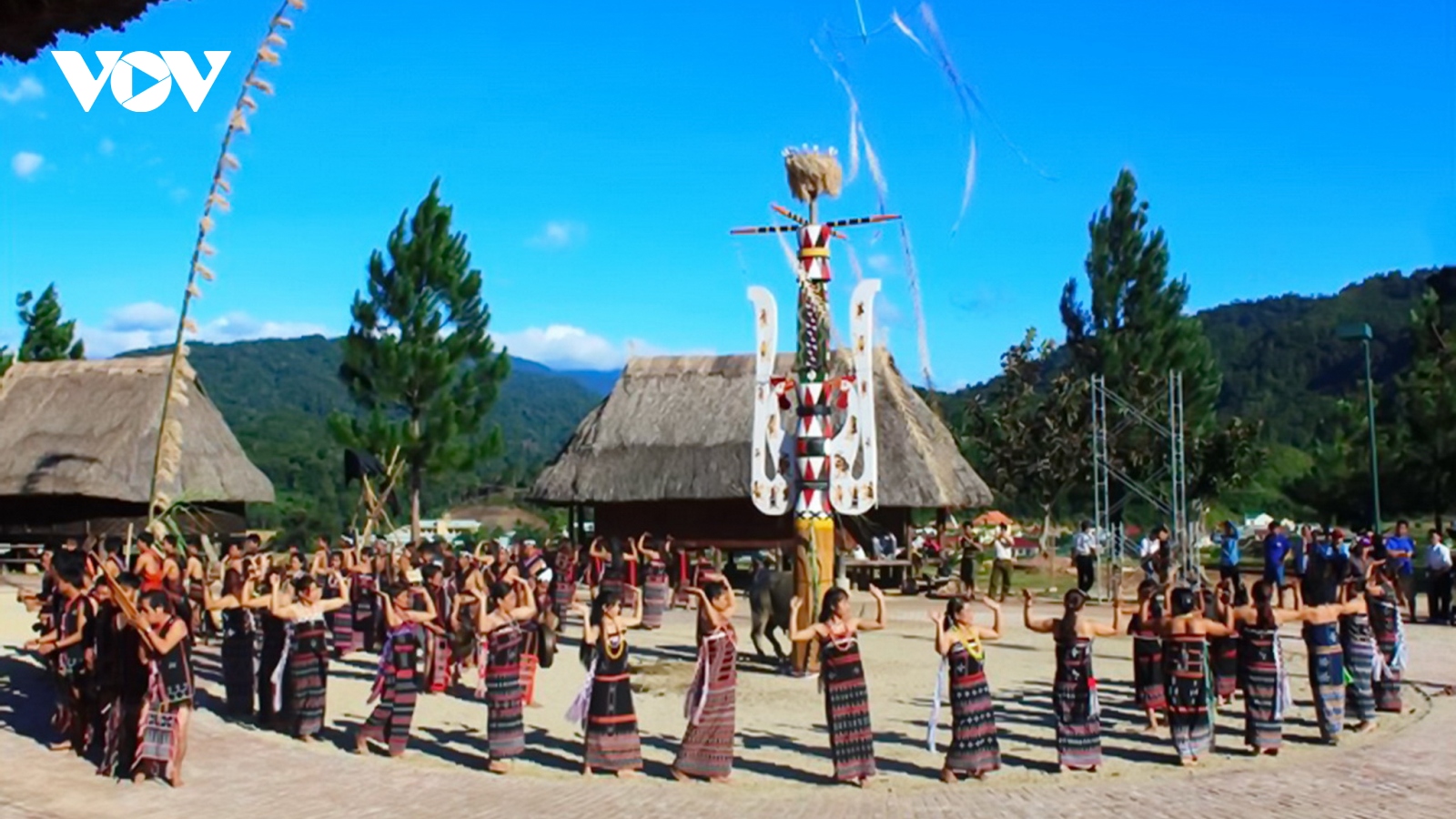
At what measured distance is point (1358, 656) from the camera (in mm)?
11875

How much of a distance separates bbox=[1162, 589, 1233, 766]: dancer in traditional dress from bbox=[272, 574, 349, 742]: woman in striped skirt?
265 inches

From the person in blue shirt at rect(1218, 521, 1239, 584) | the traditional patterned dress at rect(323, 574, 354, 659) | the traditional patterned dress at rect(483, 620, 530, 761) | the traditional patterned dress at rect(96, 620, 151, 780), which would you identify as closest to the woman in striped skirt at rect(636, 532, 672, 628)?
the traditional patterned dress at rect(323, 574, 354, 659)

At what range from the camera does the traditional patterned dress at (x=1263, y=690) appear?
1062 centimetres

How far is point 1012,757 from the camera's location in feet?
35.1

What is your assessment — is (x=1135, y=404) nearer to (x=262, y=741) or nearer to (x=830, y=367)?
(x=830, y=367)

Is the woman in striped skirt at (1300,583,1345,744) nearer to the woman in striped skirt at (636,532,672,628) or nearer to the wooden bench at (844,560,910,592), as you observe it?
the woman in striped skirt at (636,532,672,628)

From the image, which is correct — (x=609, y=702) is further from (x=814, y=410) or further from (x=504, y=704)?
(x=814, y=410)

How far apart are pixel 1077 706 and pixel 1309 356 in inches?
2949

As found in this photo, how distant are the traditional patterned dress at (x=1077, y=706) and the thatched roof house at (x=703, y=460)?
15798mm

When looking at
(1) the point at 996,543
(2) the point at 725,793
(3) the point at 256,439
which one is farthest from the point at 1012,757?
(3) the point at 256,439

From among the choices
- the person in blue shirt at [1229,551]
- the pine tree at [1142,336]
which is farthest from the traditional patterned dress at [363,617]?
the pine tree at [1142,336]

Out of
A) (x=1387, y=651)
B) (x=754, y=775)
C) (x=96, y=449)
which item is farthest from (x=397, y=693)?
(x=96, y=449)

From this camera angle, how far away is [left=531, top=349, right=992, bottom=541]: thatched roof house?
26.8 meters

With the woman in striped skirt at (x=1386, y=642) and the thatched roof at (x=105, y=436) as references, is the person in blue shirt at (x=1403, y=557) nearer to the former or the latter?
the woman in striped skirt at (x=1386, y=642)
